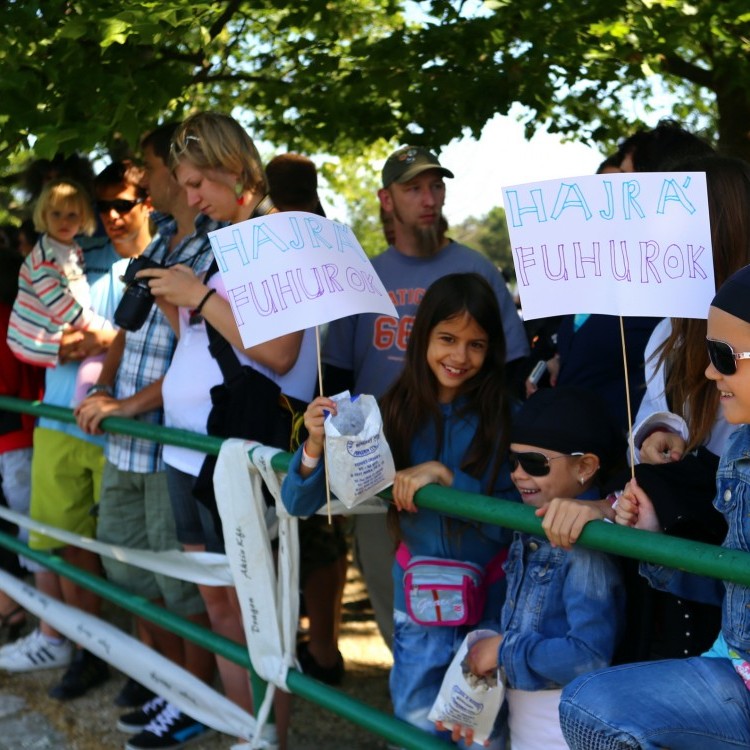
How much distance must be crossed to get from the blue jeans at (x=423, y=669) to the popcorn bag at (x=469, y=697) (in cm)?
18

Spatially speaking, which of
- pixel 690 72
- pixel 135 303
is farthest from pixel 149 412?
pixel 690 72

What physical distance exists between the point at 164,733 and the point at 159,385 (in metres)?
1.29

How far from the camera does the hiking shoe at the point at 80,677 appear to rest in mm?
4633

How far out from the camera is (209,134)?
3.41 meters

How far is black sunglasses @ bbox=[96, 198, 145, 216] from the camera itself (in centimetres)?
471

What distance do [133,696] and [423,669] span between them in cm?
203

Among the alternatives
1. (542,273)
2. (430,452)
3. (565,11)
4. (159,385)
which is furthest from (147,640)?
(565,11)

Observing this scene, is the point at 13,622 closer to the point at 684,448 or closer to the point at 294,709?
the point at 294,709

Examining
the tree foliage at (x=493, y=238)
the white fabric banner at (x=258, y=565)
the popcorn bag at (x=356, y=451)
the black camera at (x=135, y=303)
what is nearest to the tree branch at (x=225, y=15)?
the black camera at (x=135, y=303)

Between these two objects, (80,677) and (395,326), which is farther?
(80,677)

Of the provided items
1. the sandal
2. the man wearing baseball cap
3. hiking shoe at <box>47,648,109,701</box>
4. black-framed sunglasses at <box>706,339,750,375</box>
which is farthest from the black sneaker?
black-framed sunglasses at <box>706,339,750,375</box>

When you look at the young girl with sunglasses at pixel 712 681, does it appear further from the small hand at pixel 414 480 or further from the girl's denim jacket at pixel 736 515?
the small hand at pixel 414 480

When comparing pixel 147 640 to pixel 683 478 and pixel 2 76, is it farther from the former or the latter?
pixel 683 478

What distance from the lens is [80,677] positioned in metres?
4.69
